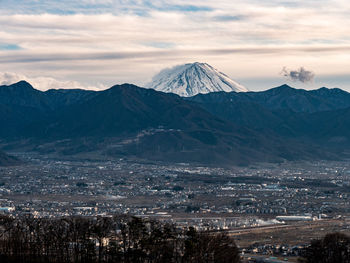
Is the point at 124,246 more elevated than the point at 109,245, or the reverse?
the point at 124,246

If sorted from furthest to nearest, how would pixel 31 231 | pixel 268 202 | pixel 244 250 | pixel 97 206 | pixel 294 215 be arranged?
pixel 268 202
pixel 97 206
pixel 294 215
pixel 244 250
pixel 31 231

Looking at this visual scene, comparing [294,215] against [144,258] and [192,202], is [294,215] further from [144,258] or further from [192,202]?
[144,258]

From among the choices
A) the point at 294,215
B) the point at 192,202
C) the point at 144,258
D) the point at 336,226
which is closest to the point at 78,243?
the point at 144,258

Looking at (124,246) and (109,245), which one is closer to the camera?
(124,246)

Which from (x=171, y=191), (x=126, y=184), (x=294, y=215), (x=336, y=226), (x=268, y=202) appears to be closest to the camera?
(x=336, y=226)

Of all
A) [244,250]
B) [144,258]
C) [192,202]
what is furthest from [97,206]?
[144,258]

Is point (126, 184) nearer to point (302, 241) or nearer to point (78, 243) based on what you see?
point (302, 241)

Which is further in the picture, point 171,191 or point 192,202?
point 171,191

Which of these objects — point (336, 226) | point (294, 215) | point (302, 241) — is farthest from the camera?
point (294, 215)

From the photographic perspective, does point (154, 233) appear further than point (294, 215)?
No
